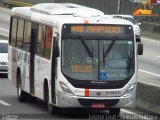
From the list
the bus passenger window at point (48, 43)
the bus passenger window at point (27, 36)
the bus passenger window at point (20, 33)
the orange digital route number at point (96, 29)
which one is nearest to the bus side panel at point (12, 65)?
the bus passenger window at point (20, 33)

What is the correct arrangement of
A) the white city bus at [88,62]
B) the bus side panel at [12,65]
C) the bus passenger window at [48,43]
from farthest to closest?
the bus side panel at [12,65]
the bus passenger window at [48,43]
the white city bus at [88,62]

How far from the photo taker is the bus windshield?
64.8 ft

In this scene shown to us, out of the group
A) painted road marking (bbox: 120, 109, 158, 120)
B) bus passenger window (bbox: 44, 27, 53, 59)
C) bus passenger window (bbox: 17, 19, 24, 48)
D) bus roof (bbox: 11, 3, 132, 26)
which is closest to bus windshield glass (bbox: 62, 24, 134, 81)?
bus roof (bbox: 11, 3, 132, 26)

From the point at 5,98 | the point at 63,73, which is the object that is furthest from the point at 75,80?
the point at 5,98

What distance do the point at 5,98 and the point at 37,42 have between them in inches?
164

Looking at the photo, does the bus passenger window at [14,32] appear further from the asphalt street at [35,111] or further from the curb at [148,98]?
the curb at [148,98]

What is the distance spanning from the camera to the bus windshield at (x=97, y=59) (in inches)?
778

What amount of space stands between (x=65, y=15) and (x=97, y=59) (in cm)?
206

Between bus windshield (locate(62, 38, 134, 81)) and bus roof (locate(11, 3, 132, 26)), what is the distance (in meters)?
0.57

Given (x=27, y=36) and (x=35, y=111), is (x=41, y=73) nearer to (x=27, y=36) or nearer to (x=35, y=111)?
(x=35, y=111)

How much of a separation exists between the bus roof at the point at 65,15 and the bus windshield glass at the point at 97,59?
549 millimetres

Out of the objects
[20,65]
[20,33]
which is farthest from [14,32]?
[20,65]

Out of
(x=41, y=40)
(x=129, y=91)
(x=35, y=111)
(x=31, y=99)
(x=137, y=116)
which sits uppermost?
(x=41, y=40)

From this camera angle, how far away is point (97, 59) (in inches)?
782
